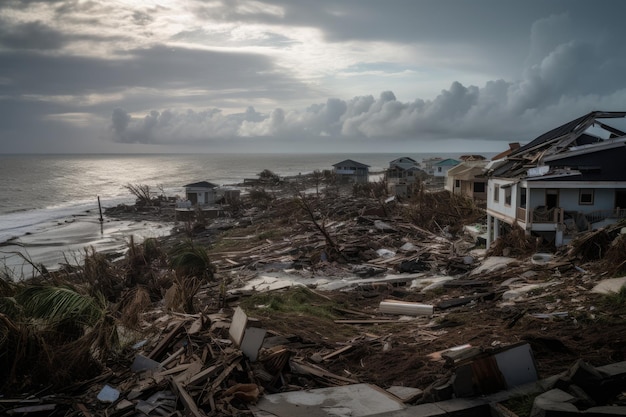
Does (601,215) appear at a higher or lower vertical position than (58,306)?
higher

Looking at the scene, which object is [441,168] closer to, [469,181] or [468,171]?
[468,171]

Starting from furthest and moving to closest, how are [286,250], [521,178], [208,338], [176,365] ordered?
1. [286,250]
2. [521,178]
3. [208,338]
4. [176,365]

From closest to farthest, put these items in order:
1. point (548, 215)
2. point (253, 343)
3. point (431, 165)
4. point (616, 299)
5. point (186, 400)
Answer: point (186, 400), point (253, 343), point (616, 299), point (548, 215), point (431, 165)

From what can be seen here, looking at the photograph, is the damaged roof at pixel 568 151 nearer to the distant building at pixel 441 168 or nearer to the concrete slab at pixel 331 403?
the concrete slab at pixel 331 403

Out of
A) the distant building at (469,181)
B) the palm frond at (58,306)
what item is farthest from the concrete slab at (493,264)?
the distant building at (469,181)

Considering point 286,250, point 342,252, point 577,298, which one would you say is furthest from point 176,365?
point 286,250

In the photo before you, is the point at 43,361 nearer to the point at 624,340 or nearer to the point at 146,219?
the point at 624,340

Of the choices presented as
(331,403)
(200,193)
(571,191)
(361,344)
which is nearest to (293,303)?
(361,344)
